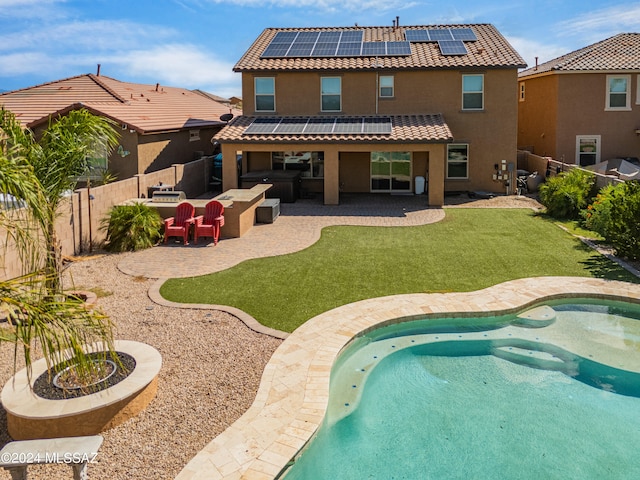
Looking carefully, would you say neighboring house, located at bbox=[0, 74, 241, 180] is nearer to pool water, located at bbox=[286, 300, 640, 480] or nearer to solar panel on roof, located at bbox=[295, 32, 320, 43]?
solar panel on roof, located at bbox=[295, 32, 320, 43]

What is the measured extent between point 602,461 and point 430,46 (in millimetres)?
25325

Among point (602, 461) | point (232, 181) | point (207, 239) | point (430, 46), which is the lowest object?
point (602, 461)

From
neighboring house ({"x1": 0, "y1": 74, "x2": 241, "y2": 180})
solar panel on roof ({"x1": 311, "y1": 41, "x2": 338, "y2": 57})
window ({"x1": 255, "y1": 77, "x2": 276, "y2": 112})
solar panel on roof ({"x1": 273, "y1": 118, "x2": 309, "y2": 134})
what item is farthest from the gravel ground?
solar panel on roof ({"x1": 311, "y1": 41, "x2": 338, "y2": 57})

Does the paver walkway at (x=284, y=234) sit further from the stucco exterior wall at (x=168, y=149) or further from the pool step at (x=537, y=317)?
the pool step at (x=537, y=317)

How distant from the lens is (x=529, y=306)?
41.3ft

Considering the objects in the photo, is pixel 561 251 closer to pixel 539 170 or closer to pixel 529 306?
pixel 529 306

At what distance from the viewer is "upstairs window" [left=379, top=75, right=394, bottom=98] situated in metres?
27.4

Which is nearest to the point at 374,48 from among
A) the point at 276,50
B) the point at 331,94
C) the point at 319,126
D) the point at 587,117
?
the point at 331,94

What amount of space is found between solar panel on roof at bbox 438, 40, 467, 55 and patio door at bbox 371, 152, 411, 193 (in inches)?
214

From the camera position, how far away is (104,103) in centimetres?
2608

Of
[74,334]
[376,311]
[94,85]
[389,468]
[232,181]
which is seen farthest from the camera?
[94,85]

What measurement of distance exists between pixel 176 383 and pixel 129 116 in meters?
18.7

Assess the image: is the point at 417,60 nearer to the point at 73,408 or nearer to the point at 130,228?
the point at 130,228

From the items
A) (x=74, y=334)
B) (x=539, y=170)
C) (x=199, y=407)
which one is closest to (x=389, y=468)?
(x=199, y=407)
